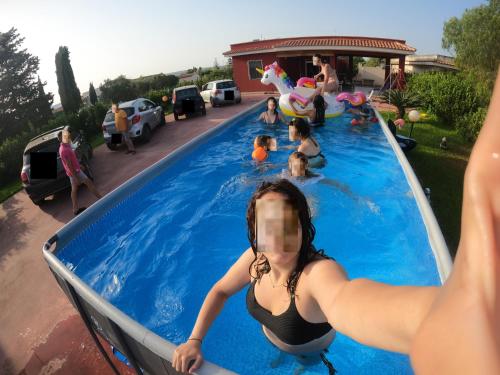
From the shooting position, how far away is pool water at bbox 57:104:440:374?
3.91 meters

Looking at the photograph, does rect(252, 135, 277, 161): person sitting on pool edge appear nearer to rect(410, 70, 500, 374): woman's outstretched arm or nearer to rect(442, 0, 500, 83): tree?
rect(410, 70, 500, 374): woman's outstretched arm

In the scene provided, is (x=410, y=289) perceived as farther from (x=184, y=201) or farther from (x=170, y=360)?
(x=184, y=201)

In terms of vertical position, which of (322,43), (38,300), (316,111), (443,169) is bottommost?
(38,300)

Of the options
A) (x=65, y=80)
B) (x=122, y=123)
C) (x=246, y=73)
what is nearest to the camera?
(x=122, y=123)

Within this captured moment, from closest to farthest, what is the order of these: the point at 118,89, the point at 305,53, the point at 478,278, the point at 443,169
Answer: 1. the point at 478,278
2. the point at 443,169
3. the point at 305,53
4. the point at 118,89

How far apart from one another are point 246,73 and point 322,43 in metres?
5.72

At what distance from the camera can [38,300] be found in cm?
473

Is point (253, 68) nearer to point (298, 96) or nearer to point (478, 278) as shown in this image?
point (298, 96)

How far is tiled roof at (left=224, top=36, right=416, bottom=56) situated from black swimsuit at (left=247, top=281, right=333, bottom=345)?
2044 cm

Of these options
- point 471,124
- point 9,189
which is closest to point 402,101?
point 471,124

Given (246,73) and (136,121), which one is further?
(246,73)

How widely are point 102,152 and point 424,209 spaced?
416 inches

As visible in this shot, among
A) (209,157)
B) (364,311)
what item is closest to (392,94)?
(209,157)

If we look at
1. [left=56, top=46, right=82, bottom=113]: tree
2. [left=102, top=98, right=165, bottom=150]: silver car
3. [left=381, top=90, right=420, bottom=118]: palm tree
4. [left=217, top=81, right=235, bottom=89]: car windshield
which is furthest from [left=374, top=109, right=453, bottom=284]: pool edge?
[left=56, top=46, right=82, bottom=113]: tree
